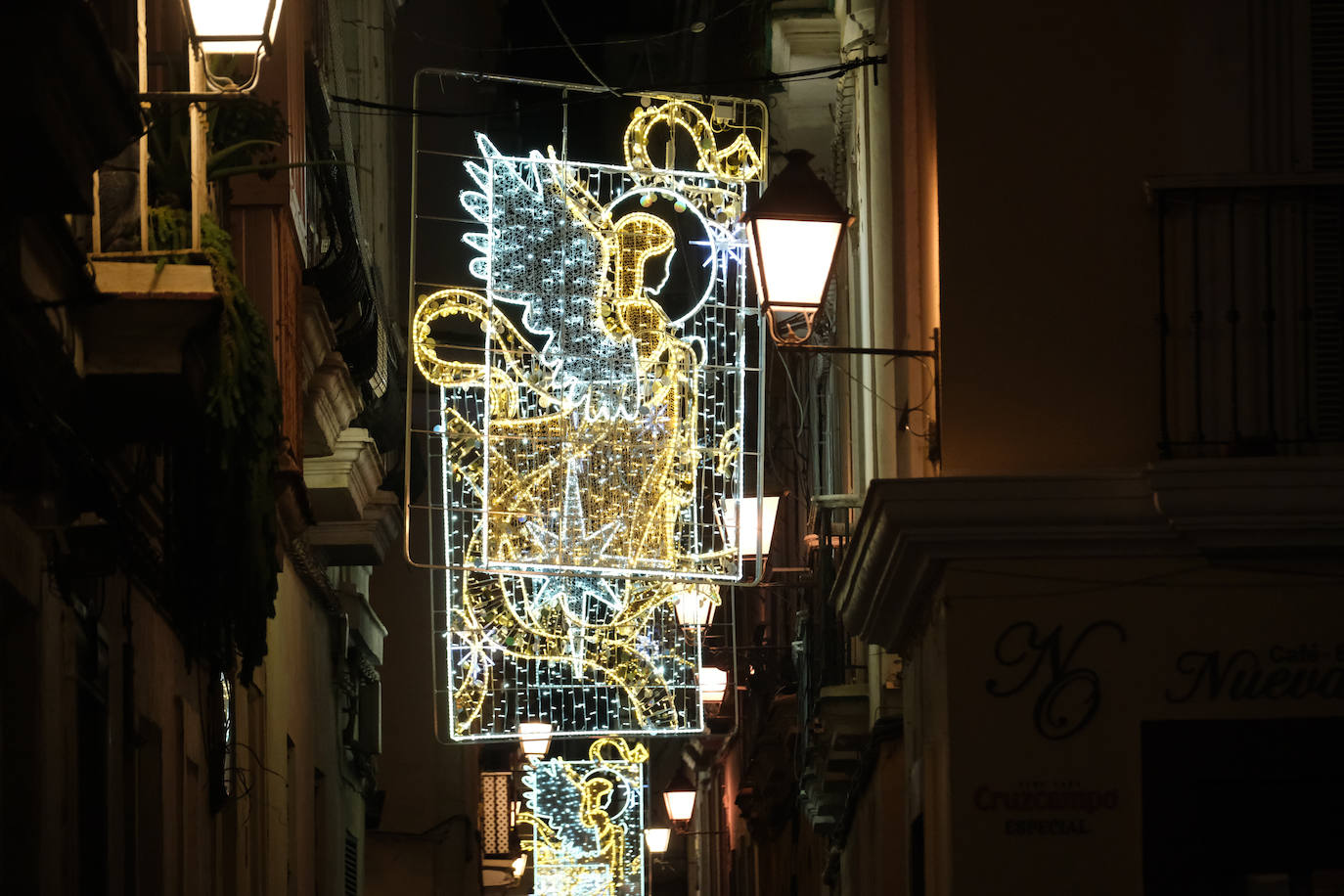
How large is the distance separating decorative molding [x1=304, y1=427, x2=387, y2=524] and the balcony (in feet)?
24.2

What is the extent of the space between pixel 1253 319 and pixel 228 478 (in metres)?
4.37

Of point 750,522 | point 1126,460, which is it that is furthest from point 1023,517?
point 750,522

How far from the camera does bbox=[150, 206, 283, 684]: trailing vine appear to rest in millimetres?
8594

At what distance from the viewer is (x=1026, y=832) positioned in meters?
9.59

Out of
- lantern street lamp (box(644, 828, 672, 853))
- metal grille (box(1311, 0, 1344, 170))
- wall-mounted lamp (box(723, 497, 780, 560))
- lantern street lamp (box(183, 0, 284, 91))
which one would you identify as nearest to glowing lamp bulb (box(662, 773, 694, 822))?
lantern street lamp (box(644, 828, 672, 853))

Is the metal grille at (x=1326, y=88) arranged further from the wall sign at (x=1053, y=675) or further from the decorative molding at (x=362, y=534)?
the decorative molding at (x=362, y=534)

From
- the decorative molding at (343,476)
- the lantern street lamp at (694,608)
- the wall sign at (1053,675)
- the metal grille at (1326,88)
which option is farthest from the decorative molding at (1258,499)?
the decorative molding at (343,476)

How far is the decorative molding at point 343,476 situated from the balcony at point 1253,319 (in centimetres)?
737

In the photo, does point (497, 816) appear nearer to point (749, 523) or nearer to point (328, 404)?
point (749, 523)

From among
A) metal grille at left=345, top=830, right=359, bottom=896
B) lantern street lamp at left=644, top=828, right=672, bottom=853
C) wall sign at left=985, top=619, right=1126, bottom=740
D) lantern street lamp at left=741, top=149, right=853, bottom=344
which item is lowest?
lantern street lamp at left=644, top=828, right=672, bottom=853

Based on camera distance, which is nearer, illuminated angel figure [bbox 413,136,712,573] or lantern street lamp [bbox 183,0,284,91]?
lantern street lamp [bbox 183,0,284,91]

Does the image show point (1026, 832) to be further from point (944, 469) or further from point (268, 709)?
point (268, 709)

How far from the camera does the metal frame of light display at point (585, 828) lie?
21.2 metres

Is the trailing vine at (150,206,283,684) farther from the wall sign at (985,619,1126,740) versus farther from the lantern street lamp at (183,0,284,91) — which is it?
the wall sign at (985,619,1126,740)
